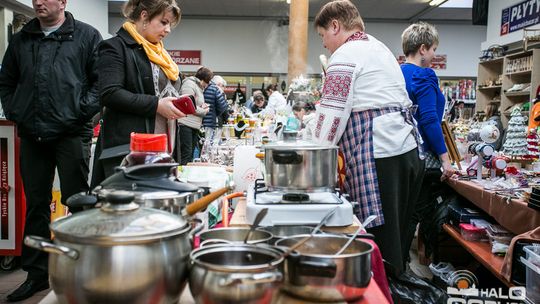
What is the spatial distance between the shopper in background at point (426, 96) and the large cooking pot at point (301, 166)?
181 centimetres

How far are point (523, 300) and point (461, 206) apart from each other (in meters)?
1.50

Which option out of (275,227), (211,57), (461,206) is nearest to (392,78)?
(275,227)

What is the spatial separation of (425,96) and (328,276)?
229cm

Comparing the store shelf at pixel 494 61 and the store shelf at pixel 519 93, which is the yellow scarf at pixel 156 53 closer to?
the store shelf at pixel 519 93

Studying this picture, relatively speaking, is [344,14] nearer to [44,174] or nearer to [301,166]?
[301,166]

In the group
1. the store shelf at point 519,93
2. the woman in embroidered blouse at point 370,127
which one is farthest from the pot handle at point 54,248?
the store shelf at point 519,93

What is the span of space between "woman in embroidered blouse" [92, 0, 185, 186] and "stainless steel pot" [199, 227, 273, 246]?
2.82ft

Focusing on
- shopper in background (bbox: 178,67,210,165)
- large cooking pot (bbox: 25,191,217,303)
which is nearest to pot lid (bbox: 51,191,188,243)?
large cooking pot (bbox: 25,191,217,303)

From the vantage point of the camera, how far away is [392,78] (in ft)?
6.72

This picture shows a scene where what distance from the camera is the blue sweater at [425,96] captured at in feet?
9.72

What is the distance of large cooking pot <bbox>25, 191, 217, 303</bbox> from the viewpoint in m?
0.75

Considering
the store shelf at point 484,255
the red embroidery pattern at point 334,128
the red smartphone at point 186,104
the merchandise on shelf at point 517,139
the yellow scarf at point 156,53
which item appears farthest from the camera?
the merchandise on shelf at point 517,139

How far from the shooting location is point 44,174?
2.73m

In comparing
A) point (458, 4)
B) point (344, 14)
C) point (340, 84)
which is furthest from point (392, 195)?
point (458, 4)
